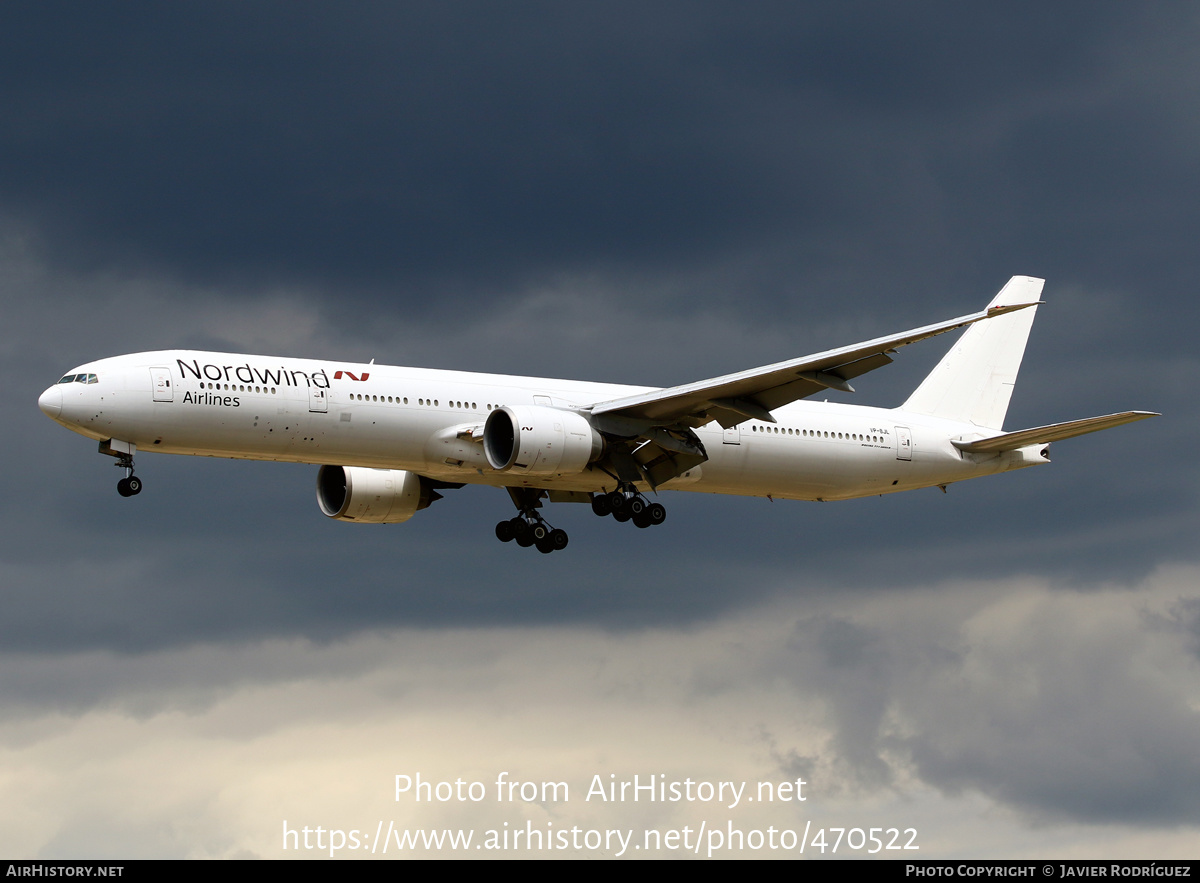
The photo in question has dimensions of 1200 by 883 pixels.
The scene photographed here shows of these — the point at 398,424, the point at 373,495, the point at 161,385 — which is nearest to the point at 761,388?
the point at 398,424

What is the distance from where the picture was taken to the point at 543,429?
161 ft

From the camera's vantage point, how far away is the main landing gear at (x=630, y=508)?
5425 centimetres

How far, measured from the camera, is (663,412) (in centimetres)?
5119

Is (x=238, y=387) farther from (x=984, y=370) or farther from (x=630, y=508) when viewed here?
(x=984, y=370)

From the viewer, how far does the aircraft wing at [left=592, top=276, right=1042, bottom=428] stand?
153ft

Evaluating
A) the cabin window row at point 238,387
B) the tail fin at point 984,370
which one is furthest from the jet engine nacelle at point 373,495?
the tail fin at point 984,370

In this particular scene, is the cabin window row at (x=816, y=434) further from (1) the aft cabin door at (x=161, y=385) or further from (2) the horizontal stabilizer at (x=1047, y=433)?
(1) the aft cabin door at (x=161, y=385)

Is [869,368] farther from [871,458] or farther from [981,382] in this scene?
[981,382]

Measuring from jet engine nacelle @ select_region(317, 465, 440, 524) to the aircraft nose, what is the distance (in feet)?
42.9

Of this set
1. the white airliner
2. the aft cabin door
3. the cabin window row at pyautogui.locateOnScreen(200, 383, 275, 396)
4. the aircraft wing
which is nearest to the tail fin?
the white airliner

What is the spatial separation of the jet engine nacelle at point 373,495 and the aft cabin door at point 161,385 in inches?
454

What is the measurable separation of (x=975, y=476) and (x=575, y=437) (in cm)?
1934

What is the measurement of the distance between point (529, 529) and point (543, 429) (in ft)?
29.4

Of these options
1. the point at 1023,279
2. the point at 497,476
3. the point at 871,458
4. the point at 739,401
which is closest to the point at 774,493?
the point at 871,458
